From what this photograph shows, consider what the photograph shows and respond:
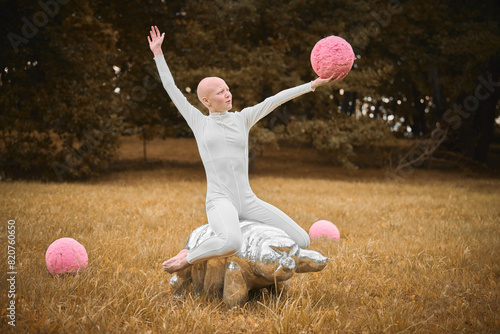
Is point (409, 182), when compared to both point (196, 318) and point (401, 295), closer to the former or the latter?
point (401, 295)

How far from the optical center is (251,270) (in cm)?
346

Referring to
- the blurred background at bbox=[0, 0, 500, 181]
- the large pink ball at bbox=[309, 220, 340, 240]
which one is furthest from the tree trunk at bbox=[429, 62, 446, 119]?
the large pink ball at bbox=[309, 220, 340, 240]

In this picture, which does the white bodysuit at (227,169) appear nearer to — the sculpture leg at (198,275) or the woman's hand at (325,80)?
the woman's hand at (325,80)

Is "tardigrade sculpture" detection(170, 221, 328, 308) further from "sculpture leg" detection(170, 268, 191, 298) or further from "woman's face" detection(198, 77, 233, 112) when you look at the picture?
"woman's face" detection(198, 77, 233, 112)

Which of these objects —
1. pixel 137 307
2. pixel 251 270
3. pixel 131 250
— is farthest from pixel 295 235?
pixel 131 250

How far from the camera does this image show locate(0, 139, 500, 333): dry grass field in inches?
129

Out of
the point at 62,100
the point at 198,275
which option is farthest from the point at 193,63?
the point at 198,275

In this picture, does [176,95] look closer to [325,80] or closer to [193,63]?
[325,80]

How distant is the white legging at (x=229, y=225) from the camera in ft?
11.0

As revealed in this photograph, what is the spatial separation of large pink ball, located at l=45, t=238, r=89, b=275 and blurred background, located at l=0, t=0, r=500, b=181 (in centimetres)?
906

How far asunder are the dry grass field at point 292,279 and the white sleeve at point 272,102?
61.0 inches

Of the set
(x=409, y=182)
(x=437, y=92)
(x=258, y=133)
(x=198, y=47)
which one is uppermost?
(x=198, y=47)

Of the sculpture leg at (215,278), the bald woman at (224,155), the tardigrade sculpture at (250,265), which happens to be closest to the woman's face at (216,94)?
the bald woman at (224,155)

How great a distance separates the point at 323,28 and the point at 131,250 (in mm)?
11917
